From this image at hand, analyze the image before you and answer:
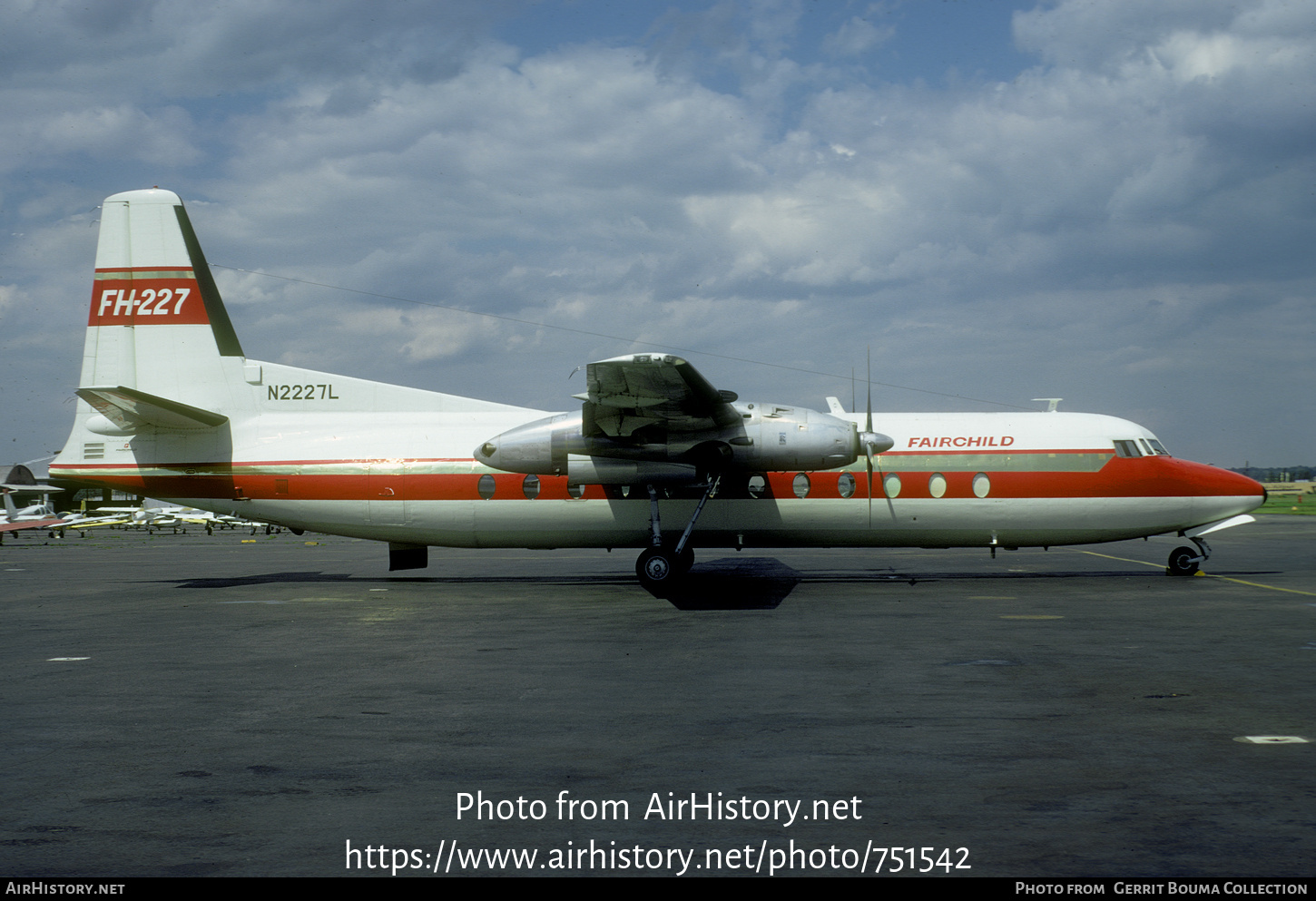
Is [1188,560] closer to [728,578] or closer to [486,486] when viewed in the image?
[728,578]

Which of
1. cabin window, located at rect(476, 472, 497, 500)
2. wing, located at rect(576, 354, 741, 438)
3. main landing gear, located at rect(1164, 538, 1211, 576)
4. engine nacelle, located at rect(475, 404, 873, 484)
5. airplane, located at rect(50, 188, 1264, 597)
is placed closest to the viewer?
wing, located at rect(576, 354, 741, 438)

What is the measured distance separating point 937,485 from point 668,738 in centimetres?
1497

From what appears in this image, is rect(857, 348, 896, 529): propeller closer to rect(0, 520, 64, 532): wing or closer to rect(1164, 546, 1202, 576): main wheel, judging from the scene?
rect(1164, 546, 1202, 576): main wheel

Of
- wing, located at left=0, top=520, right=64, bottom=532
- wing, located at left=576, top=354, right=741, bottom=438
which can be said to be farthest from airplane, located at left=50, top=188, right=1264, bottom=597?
wing, located at left=0, top=520, right=64, bottom=532

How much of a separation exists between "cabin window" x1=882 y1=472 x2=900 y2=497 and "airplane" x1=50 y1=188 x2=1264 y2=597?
0.06 meters

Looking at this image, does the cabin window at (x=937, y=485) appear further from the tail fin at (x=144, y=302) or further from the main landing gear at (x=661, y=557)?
the tail fin at (x=144, y=302)

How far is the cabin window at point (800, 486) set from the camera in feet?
70.2

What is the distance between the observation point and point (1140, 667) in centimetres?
1124

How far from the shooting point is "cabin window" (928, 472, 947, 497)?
2158 cm

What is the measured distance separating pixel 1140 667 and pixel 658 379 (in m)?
9.61

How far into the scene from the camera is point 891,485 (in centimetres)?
2156

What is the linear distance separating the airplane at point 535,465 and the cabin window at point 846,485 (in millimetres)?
51

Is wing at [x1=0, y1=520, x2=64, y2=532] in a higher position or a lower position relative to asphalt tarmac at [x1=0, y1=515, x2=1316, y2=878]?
higher
